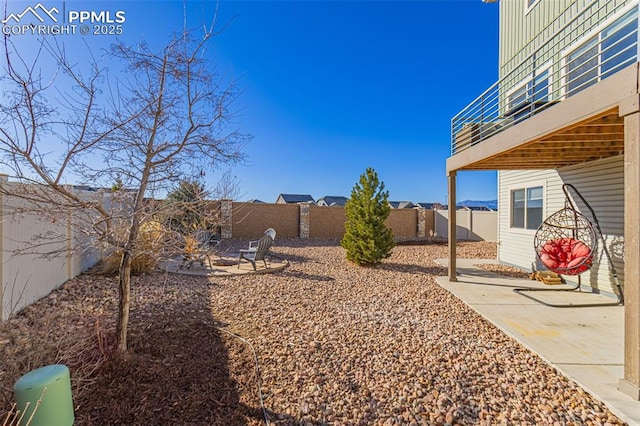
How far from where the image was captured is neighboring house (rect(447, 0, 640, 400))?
99.5 inches

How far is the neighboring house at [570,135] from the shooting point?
2.53 metres

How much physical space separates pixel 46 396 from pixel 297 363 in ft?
6.02

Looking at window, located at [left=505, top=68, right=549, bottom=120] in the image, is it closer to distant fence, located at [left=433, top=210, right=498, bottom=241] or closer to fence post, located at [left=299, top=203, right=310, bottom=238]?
distant fence, located at [left=433, top=210, right=498, bottom=241]

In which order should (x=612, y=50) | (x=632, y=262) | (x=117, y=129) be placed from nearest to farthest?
(x=632, y=262), (x=117, y=129), (x=612, y=50)

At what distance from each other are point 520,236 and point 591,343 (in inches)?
200

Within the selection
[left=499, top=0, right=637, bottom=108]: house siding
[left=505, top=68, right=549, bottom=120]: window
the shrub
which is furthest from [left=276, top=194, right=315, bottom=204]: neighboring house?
[left=505, top=68, right=549, bottom=120]: window

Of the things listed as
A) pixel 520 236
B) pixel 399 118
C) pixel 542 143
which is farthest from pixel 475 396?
pixel 399 118

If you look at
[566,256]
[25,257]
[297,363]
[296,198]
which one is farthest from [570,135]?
[296,198]

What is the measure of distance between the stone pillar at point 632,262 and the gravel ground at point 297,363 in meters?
0.38

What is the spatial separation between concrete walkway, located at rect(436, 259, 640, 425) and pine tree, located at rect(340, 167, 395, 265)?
1.93 m

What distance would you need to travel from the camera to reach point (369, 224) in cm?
821

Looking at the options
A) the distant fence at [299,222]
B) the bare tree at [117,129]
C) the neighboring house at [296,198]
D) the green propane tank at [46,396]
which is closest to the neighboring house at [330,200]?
the neighboring house at [296,198]

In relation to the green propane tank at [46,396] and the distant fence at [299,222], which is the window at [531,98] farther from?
the distant fence at [299,222]

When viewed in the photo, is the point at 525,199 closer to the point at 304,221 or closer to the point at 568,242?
the point at 568,242
